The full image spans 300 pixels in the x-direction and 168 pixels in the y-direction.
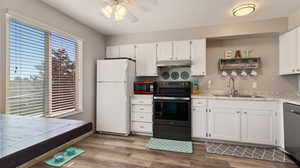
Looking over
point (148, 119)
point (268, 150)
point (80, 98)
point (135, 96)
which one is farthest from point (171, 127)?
point (80, 98)

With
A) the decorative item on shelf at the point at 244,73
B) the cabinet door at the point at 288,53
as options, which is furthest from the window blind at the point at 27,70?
the cabinet door at the point at 288,53

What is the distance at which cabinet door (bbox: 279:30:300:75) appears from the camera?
7.84ft

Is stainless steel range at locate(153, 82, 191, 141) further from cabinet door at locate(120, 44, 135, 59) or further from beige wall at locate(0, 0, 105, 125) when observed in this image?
beige wall at locate(0, 0, 105, 125)

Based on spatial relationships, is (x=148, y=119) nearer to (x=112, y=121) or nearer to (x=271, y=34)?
(x=112, y=121)

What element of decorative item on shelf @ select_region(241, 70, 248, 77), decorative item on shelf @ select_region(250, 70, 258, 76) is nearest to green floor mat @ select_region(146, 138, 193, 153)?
decorative item on shelf @ select_region(241, 70, 248, 77)

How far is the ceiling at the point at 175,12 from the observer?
221 centimetres

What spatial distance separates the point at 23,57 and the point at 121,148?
2073 mm

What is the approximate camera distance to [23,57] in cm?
200

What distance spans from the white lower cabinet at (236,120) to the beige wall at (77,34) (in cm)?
230

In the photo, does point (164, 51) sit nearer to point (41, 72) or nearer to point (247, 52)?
point (247, 52)

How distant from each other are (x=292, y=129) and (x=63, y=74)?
12.8 feet

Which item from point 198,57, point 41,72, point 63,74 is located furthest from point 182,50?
point 41,72

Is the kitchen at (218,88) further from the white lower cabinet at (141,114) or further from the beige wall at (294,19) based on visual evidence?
the beige wall at (294,19)

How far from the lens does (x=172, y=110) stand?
2.95 metres
